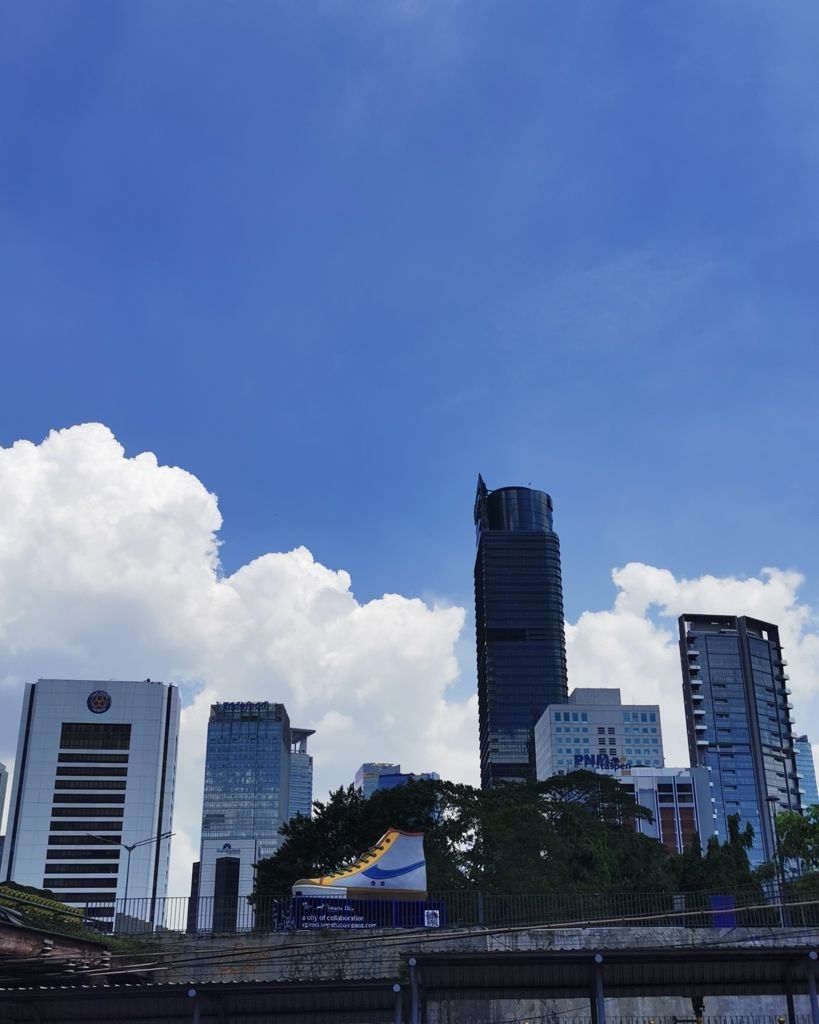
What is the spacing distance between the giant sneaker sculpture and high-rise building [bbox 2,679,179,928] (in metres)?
155

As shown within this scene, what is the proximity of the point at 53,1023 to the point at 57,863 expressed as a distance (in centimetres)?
17359

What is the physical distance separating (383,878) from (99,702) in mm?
167364

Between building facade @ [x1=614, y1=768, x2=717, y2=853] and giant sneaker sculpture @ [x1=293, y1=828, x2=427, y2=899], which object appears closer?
giant sneaker sculpture @ [x1=293, y1=828, x2=427, y2=899]

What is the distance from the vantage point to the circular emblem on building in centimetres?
19488

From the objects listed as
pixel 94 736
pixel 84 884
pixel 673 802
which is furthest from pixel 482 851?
pixel 94 736

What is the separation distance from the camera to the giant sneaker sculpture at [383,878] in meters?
38.5

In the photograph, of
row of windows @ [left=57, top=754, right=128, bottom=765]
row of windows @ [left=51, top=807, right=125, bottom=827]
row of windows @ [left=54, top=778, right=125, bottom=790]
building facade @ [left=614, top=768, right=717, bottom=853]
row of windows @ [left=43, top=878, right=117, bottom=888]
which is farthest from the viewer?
row of windows @ [left=57, top=754, right=128, bottom=765]

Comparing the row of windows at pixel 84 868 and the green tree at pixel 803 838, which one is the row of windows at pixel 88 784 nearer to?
the row of windows at pixel 84 868

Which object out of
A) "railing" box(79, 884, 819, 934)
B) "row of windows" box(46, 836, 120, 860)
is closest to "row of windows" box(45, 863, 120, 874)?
"row of windows" box(46, 836, 120, 860)

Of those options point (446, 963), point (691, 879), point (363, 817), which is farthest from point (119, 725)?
point (446, 963)

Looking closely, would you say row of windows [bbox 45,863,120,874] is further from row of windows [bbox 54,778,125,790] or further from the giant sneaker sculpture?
the giant sneaker sculpture

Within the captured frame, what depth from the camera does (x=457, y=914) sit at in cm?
3928

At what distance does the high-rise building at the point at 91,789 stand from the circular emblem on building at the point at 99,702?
187 millimetres

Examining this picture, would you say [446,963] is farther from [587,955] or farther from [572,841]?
[572,841]
